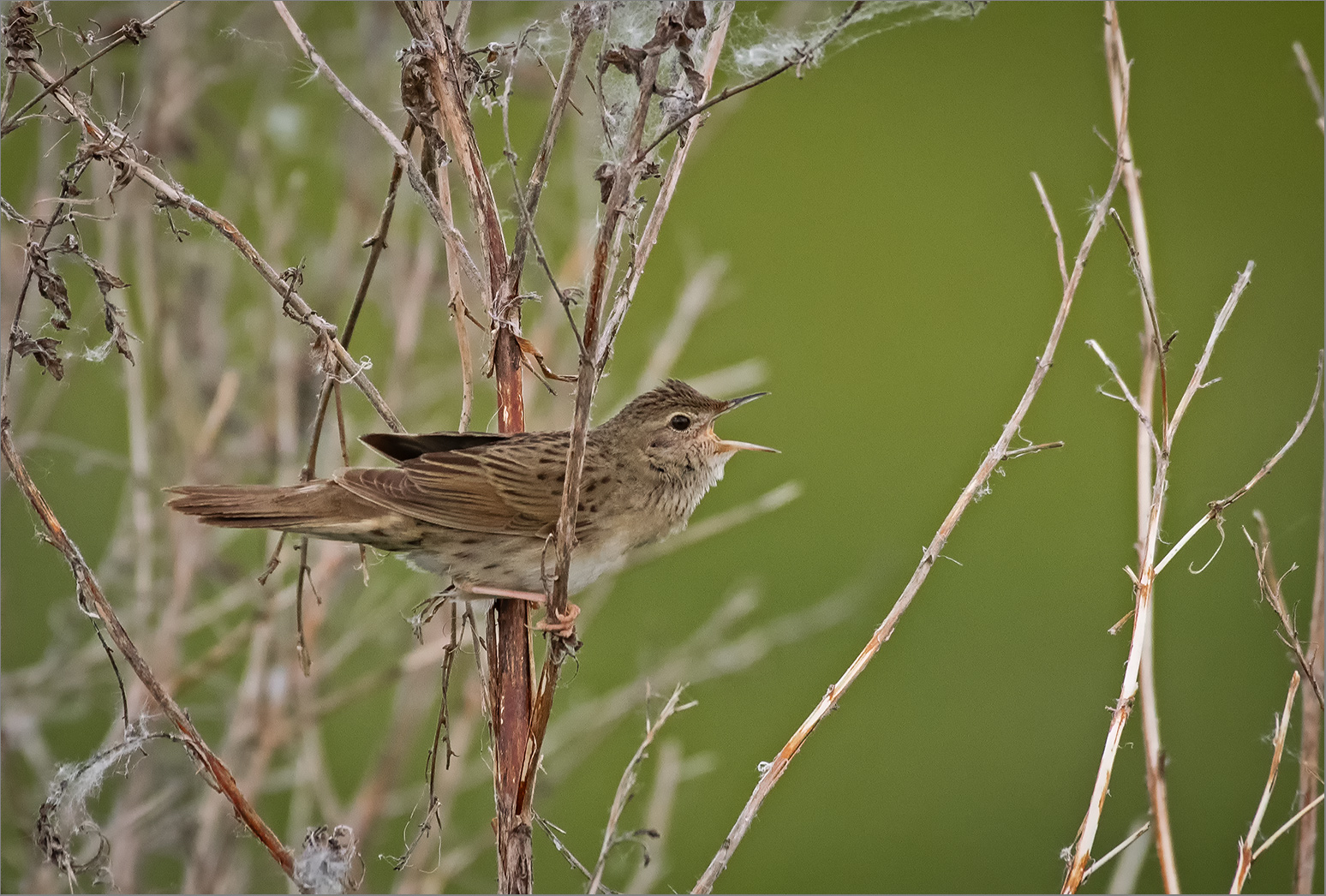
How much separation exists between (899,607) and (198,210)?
52.0 inches

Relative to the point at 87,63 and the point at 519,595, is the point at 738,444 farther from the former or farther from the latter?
the point at 87,63

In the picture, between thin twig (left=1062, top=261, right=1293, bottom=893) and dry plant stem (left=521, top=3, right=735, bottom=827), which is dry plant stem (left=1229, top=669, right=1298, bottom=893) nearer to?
thin twig (left=1062, top=261, right=1293, bottom=893)

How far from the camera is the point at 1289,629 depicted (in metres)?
1.82

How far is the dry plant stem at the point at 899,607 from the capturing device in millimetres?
1810

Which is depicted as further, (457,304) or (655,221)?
(457,304)

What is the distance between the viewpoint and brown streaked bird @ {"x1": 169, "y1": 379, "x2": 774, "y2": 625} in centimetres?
256

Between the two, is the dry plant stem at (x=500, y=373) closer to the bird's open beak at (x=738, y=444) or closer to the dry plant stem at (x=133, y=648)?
the dry plant stem at (x=133, y=648)

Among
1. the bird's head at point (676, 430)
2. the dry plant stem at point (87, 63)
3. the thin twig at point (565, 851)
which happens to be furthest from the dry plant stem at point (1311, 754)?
the dry plant stem at point (87, 63)

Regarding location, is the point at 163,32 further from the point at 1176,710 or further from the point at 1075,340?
the point at 1176,710

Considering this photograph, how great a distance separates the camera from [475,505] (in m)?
2.73

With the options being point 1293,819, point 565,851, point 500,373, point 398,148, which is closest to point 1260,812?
point 1293,819

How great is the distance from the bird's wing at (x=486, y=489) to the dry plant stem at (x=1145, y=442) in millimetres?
1226

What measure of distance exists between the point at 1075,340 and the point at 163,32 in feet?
12.9

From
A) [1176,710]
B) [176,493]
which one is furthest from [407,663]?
[1176,710]
